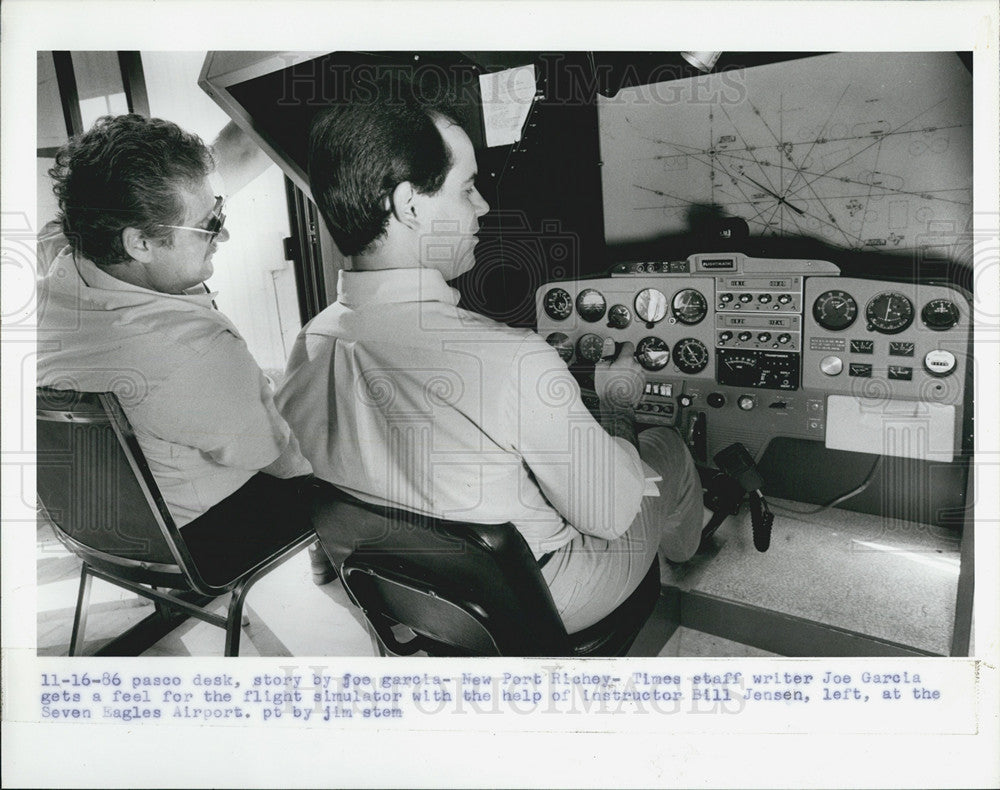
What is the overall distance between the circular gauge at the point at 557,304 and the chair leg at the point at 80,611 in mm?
1110

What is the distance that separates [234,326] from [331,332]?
220mm

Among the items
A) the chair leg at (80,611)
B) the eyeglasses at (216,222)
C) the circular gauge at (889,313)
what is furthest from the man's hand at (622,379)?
the chair leg at (80,611)

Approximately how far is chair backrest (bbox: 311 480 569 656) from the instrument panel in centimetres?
61

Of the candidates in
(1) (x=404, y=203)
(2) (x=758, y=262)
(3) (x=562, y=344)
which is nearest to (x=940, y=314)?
(2) (x=758, y=262)

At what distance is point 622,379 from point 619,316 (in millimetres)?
147

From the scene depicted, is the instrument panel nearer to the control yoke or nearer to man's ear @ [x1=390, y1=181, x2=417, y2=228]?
the control yoke

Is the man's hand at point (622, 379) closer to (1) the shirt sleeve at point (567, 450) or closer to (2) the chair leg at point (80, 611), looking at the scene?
(1) the shirt sleeve at point (567, 450)

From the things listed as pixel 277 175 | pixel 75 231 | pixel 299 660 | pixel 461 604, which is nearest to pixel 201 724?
pixel 299 660

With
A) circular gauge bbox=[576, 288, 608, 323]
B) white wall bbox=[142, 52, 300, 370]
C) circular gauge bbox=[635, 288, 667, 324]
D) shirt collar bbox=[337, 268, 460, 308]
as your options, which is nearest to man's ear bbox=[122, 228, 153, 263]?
white wall bbox=[142, 52, 300, 370]

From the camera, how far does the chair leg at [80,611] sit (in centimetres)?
129

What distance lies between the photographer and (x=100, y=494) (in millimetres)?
1217

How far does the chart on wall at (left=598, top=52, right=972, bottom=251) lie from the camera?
1211 mm

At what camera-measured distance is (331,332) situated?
1.17 meters

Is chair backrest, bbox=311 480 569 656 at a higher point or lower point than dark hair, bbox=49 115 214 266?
lower
